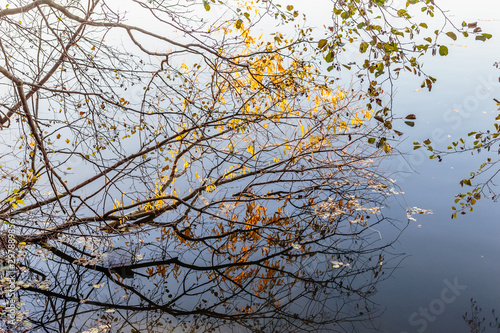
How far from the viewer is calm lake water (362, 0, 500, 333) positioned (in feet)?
15.5

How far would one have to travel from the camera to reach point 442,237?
20.6ft

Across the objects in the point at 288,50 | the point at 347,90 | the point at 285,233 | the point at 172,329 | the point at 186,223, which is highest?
the point at 288,50

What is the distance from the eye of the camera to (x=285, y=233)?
627cm

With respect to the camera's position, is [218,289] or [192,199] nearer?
[218,289]

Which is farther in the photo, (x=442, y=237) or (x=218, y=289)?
(x=442, y=237)

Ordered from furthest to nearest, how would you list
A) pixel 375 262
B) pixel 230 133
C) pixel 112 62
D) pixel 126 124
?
pixel 230 133, pixel 375 262, pixel 126 124, pixel 112 62

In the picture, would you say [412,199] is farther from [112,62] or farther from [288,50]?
[112,62]

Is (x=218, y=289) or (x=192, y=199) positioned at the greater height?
(x=192, y=199)

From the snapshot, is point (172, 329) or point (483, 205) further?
point (483, 205)

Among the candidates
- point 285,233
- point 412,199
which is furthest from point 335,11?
point 412,199

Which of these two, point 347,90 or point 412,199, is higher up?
point 347,90

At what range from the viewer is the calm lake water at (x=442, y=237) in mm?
4719

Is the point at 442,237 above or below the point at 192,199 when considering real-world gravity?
below

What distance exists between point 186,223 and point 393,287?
2689mm
